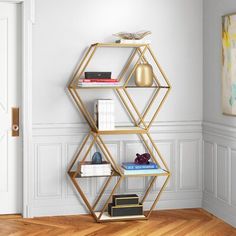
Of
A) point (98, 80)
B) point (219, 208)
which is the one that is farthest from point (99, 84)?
point (219, 208)

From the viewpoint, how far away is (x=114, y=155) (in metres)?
5.10

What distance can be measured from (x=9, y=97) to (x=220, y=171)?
210cm

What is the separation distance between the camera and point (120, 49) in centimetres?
505

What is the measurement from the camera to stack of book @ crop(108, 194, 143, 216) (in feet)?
15.8

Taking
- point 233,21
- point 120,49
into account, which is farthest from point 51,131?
point 233,21

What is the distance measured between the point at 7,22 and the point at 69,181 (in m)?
1.61

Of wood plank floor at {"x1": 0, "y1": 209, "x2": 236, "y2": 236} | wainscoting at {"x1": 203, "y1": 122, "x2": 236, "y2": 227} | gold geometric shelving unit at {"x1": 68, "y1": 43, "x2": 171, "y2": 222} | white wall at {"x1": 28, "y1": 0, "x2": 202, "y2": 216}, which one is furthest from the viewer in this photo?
white wall at {"x1": 28, "y1": 0, "x2": 202, "y2": 216}

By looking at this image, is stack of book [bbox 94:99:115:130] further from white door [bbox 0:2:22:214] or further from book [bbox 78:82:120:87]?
white door [bbox 0:2:22:214]

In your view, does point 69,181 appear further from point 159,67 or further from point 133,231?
point 159,67

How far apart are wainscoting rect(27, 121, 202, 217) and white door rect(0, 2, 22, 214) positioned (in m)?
0.17

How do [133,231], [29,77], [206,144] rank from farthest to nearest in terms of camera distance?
1. [206,144]
2. [29,77]
3. [133,231]

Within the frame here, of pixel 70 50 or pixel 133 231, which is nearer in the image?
pixel 133 231

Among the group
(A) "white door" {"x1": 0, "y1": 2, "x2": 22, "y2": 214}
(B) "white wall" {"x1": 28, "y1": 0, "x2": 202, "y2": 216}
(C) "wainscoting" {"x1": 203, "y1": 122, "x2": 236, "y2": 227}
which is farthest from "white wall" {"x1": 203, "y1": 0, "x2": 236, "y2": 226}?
(A) "white door" {"x1": 0, "y1": 2, "x2": 22, "y2": 214}

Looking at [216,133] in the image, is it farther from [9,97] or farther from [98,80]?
[9,97]
